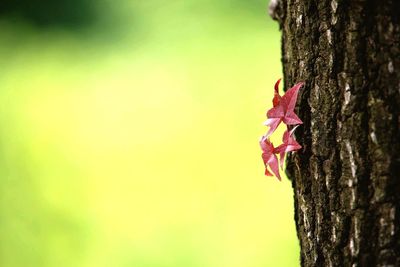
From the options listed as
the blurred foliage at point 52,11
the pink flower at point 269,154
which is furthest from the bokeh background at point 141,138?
the pink flower at point 269,154

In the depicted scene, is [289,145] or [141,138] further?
[141,138]

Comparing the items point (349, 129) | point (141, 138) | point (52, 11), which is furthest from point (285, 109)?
point (52, 11)

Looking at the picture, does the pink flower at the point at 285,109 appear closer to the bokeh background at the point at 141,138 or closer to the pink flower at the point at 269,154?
the pink flower at the point at 269,154

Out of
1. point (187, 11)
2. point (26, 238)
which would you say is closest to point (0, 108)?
point (26, 238)

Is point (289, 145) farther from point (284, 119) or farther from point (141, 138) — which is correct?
point (141, 138)

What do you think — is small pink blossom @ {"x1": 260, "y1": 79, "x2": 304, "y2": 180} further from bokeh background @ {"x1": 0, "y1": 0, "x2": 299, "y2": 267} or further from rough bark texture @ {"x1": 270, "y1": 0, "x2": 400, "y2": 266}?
bokeh background @ {"x1": 0, "y1": 0, "x2": 299, "y2": 267}

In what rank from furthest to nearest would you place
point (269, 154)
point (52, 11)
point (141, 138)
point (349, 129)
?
point (52, 11), point (141, 138), point (269, 154), point (349, 129)
